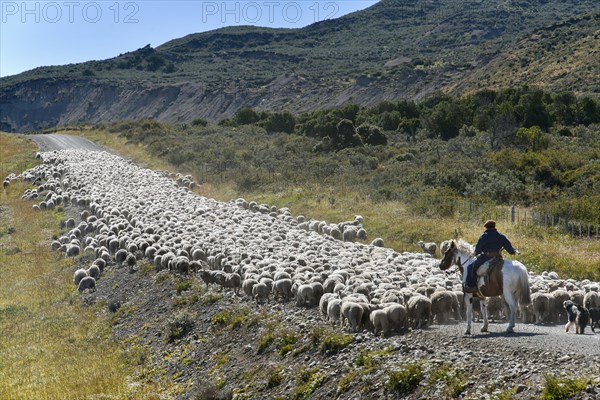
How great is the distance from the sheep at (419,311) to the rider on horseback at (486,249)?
87 centimetres

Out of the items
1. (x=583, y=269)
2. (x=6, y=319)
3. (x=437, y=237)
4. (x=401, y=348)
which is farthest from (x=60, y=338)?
(x=583, y=269)

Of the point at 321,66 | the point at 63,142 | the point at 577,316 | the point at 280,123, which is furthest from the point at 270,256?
the point at 321,66

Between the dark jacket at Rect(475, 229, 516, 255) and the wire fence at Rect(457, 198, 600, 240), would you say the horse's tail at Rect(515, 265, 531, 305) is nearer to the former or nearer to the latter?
the dark jacket at Rect(475, 229, 516, 255)

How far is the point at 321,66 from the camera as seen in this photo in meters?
130

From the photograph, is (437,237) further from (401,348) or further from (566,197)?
(401,348)

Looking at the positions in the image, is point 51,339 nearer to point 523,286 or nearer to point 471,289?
point 471,289

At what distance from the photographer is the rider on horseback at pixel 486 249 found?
12.2 meters

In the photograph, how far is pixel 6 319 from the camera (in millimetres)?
20406

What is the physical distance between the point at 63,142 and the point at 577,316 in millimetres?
61576

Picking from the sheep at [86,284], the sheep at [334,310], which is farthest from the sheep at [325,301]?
the sheep at [86,284]

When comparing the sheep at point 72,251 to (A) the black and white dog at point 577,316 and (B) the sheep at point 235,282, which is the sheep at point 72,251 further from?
(A) the black and white dog at point 577,316

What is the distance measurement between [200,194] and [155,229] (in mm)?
12643

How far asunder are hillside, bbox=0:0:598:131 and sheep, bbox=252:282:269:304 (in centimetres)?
5157

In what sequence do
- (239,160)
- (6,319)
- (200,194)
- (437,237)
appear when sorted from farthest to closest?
(239,160), (200,194), (437,237), (6,319)
